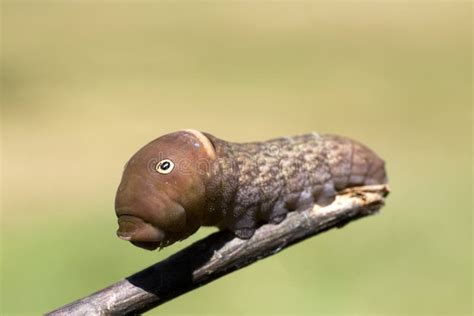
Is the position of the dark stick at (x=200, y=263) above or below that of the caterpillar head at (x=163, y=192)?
below

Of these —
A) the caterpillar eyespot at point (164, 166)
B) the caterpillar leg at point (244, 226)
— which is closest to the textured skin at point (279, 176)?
the caterpillar leg at point (244, 226)

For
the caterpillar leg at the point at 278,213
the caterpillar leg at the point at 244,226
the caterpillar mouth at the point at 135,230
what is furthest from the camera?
the caterpillar leg at the point at 278,213

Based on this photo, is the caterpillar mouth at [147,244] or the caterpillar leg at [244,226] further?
the caterpillar leg at [244,226]

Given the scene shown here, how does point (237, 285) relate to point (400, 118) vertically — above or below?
below

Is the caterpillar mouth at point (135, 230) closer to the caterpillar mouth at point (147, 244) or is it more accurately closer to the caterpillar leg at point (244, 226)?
the caterpillar mouth at point (147, 244)

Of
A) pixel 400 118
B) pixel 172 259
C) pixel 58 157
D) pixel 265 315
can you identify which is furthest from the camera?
pixel 400 118

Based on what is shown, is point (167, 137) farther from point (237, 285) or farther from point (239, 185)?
point (237, 285)

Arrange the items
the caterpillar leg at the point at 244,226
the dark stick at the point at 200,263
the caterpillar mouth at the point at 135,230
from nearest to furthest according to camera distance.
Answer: the dark stick at the point at 200,263 < the caterpillar mouth at the point at 135,230 < the caterpillar leg at the point at 244,226

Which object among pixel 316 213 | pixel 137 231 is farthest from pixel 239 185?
pixel 137 231
